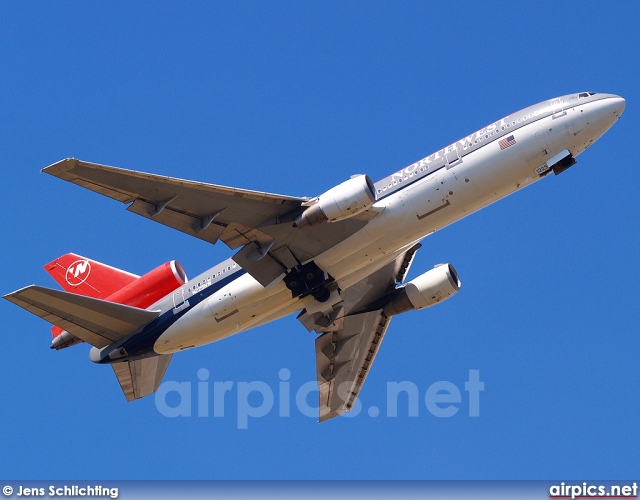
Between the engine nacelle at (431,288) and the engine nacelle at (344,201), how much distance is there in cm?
913

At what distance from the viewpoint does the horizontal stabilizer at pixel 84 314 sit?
44625 mm

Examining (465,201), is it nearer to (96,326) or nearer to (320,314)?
(320,314)

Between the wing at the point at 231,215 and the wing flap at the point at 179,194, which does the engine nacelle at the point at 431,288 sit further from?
the wing flap at the point at 179,194

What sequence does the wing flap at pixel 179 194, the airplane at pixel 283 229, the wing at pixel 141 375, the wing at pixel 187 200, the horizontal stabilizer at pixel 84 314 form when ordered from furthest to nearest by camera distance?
1. the wing at pixel 141 375
2. the horizontal stabilizer at pixel 84 314
3. the airplane at pixel 283 229
4. the wing at pixel 187 200
5. the wing flap at pixel 179 194

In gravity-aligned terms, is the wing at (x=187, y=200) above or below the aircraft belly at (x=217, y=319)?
above

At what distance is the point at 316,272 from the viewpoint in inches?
1802

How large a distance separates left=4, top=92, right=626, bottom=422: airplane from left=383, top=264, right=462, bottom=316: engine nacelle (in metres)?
0.10

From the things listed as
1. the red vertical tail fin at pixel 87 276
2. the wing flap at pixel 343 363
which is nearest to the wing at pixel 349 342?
the wing flap at pixel 343 363

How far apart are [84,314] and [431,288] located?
16517mm

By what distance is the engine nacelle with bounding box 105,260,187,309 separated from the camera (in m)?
48.9

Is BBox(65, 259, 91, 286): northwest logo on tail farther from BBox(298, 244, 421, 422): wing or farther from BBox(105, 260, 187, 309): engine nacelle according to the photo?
BBox(298, 244, 421, 422): wing


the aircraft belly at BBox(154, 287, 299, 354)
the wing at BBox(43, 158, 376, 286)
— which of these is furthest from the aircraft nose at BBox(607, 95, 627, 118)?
the aircraft belly at BBox(154, 287, 299, 354)

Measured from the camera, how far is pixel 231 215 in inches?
1743

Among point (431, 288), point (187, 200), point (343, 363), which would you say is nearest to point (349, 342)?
point (343, 363)
